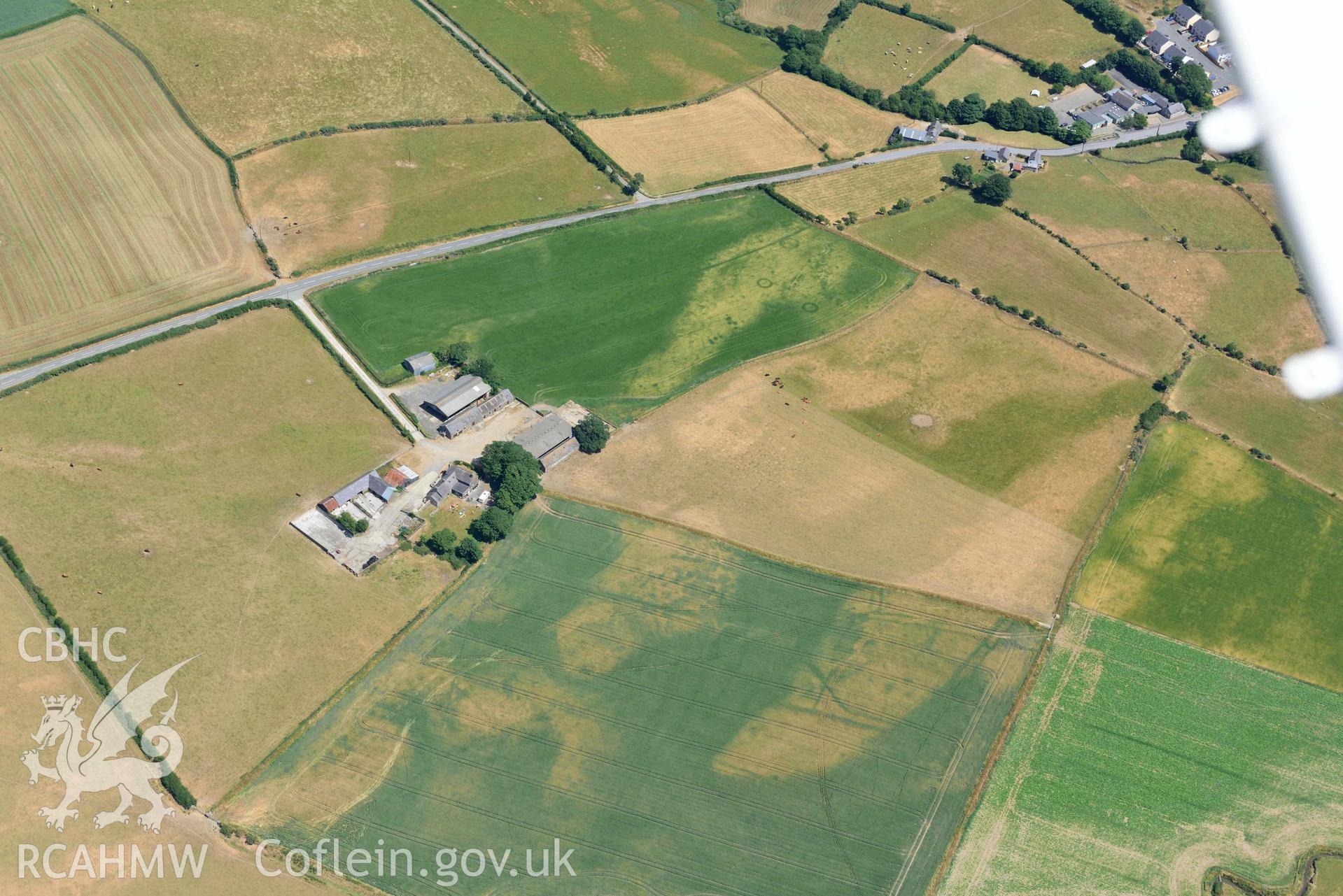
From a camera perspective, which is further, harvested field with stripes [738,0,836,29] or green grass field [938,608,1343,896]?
harvested field with stripes [738,0,836,29]

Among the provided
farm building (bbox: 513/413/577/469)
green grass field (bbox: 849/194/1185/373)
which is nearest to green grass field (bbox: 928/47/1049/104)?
green grass field (bbox: 849/194/1185/373)

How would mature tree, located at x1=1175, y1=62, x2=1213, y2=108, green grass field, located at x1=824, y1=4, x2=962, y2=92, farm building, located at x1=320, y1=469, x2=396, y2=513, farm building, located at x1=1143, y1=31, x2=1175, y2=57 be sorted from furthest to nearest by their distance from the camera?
farm building, located at x1=1143, y1=31, x2=1175, y2=57 → green grass field, located at x1=824, y1=4, x2=962, y2=92 → mature tree, located at x1=1175, y1=62, x2=1213, y2=108 → farm building, located at x1=320, y1=469, x2=396, y2=513

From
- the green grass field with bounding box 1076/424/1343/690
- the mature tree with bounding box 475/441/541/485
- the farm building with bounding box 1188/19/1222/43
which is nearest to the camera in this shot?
the green grass field with bounding box 1076/424/1343/690

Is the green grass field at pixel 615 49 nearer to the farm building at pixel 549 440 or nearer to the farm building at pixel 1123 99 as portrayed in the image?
the farm building at pixel 1123 99

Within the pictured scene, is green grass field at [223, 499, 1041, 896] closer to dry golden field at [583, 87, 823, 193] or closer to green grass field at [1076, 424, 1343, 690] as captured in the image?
green grass field at [1076, 424, 1343, 690]

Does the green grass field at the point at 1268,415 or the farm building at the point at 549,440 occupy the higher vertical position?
the green grass field at the point at 1268,415

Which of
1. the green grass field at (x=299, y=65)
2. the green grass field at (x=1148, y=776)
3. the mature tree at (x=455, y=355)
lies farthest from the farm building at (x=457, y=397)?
the green grass field at (x=1148, y=776)
